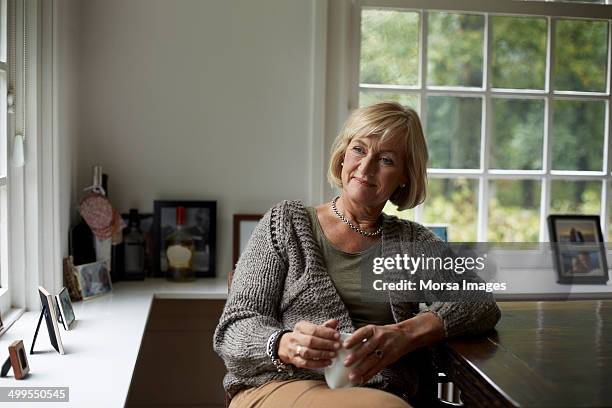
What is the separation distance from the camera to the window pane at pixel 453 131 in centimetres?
339

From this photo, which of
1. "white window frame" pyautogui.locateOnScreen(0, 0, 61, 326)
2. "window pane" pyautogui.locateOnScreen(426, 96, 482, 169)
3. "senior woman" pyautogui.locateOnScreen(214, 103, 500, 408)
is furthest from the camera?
"window pane" pyautogui.locateOnScreen(426, 96, 482, 169)

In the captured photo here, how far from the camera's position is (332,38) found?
10.7 feet

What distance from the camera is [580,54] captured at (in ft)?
11.3

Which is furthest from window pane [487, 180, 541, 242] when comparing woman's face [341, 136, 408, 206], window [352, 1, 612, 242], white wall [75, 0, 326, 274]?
woman's face [341, 136, 408, 206]

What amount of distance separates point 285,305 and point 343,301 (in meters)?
0.17

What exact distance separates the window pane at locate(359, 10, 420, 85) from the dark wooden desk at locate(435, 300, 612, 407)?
131 centimetres

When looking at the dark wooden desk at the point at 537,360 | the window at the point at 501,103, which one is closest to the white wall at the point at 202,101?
the window at the point at 501,103

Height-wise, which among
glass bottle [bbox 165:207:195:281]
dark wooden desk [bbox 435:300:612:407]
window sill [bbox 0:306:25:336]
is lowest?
window sill [bbox 0:306:25:336]

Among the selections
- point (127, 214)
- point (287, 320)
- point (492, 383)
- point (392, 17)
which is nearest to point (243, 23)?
point (392, 17)

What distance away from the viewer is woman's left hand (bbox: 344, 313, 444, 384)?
188cm

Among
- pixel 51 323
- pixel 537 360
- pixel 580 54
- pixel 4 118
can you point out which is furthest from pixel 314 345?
pixel 580 54

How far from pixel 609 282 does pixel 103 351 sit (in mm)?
2205

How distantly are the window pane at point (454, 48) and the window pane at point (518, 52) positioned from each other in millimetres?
74

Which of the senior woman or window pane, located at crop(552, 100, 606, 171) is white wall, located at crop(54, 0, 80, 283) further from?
window pane, located at crop(552, 100, 606, 171)
